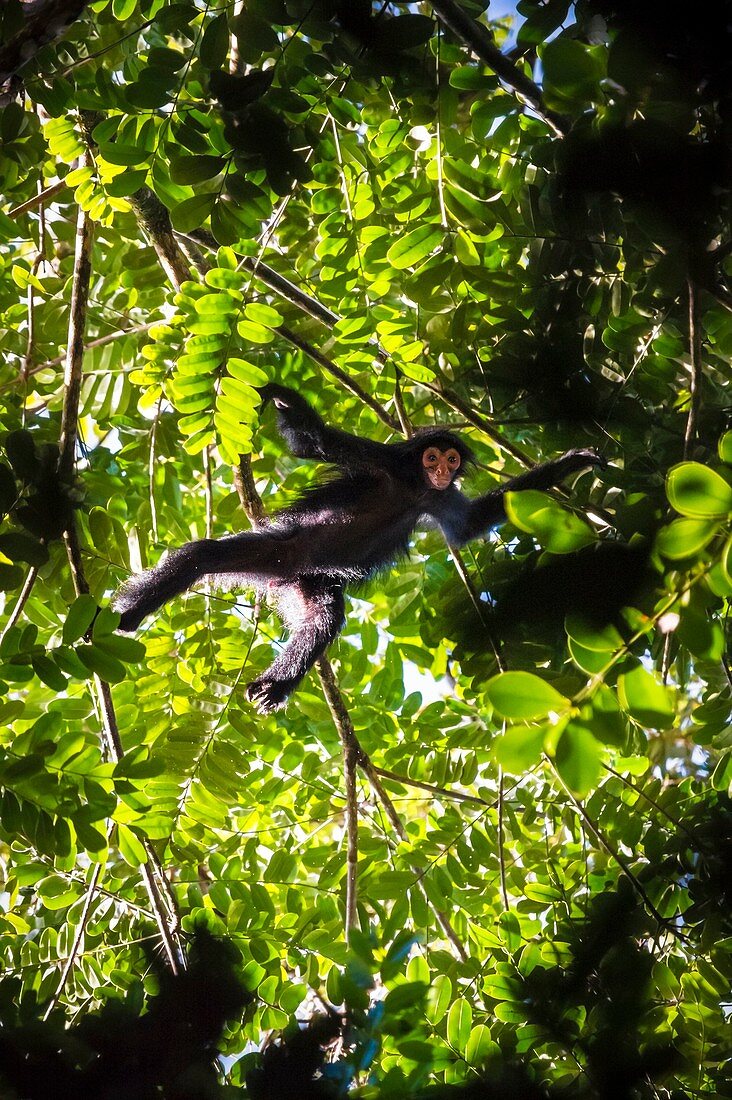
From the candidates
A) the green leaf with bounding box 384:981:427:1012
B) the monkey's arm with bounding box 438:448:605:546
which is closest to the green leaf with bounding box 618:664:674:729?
the green leaf with bounding box 384:981:427:1012

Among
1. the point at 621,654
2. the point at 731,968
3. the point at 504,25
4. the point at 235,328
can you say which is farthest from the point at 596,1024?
the point at 504,25

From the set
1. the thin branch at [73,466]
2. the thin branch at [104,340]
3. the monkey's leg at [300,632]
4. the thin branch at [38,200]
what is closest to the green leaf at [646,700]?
the thin branch at [73,466]

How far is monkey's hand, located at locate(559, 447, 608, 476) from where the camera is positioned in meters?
A: 3.48

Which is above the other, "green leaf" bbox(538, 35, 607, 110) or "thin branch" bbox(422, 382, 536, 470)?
"green leaf" bbox(538, 35, 607, 110)

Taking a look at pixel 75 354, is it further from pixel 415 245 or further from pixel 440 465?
pixel 440 465

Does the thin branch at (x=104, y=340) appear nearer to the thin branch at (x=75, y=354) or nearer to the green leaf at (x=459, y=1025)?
the thin branch at (x=75, y=354)

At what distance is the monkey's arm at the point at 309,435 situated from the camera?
408 centimetres

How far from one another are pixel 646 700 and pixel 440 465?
3.30m

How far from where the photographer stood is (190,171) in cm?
246

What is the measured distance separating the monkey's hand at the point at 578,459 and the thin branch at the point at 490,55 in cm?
130

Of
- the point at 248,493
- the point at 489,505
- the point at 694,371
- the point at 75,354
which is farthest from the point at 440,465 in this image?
the point at 694,371

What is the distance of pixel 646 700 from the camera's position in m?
1.38

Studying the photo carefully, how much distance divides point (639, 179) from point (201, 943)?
2455 millimetres

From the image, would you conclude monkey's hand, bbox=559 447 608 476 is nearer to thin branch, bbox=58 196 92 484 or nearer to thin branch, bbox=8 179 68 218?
thin branch, bbox=58 196 92 484
